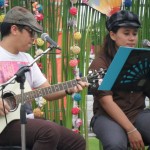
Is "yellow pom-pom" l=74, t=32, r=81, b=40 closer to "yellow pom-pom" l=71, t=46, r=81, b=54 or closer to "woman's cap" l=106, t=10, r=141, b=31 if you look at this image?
"yellow pom-pom" l=71, t=46, r=81, b=54

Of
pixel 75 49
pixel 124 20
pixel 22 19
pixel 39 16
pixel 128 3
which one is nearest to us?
pixel 22 19

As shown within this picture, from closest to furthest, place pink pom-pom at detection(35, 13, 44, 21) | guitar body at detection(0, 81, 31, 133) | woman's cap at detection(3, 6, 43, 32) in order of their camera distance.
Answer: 1. guitar body at detection(0, 81, 31, 133)
2. woman's cap at detection(3, 6, 43, 32)
3. pink pom-pom at detection(35, 13, 44, 21)

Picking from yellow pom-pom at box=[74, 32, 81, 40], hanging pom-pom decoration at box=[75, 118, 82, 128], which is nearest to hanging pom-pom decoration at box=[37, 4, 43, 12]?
yellow pom-pom at box=[74, 32, 81, 40]

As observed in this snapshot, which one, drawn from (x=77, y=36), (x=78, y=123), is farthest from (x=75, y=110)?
(x=77, y=36)

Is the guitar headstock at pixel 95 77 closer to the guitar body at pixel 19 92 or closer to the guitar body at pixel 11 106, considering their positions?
the guitar body at pixel 19 92

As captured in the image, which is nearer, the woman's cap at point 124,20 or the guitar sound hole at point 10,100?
the guitar sound hole at point 10,100

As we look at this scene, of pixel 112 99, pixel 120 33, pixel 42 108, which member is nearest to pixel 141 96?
pixel 112 99

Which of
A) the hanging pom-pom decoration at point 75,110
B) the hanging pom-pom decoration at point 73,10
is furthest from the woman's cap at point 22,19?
the hanging pom-pom decoration at point 75,110

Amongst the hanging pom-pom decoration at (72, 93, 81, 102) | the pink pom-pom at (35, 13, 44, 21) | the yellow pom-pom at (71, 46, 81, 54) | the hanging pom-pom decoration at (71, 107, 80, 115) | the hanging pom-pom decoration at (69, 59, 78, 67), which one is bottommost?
the hanging pom-pom decoration at (71, 107, 80, 115)

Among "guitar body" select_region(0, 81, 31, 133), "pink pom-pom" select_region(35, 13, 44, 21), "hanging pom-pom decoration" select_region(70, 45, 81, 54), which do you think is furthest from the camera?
"hanging pom-pom decoration" select_region(70, 45, 81, 54)

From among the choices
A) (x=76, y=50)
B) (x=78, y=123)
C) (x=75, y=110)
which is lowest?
(x=78, y=123)

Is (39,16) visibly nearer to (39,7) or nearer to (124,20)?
(39,7)

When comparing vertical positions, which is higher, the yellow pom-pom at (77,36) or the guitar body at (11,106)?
the yellow pom-pom at (77,36)

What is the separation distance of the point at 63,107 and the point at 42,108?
24 cm
